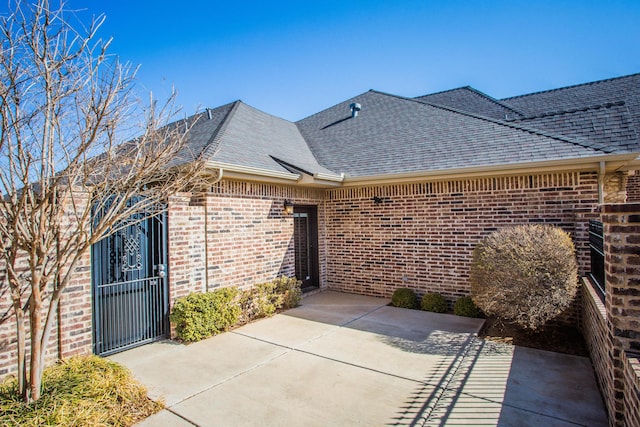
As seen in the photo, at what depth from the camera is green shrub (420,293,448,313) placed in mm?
7043

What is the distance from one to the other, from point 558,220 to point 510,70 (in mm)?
5767

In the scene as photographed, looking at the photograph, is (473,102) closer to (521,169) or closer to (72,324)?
(521,169)

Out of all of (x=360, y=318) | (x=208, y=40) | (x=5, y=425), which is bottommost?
(x=360, y=318)

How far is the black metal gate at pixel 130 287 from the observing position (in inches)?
188

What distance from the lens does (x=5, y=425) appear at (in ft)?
8.65

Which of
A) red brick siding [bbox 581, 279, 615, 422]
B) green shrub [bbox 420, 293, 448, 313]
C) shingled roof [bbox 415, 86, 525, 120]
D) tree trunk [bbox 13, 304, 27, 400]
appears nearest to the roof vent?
shingled roof [bbox 415, 86, 525, 120]

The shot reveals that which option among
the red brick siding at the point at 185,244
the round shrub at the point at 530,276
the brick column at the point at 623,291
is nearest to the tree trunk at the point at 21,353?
the red brick siding at the point at 185,244

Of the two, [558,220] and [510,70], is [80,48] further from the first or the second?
[510,70]

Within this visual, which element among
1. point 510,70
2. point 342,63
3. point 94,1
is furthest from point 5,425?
point 510,70

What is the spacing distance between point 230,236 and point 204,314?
1.63m

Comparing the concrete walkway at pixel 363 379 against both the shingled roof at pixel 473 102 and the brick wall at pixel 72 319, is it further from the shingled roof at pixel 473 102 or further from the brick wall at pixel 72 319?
the shingled roof at pixel 473 102

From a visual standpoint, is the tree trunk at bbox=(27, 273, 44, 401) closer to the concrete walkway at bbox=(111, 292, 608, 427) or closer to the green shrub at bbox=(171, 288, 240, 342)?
the concrete walkway at bbox=(111, 292, 608, 427)

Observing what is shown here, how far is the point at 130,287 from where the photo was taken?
16.7 feet

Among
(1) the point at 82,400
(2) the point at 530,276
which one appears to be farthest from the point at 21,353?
(2) the point at 530,276
